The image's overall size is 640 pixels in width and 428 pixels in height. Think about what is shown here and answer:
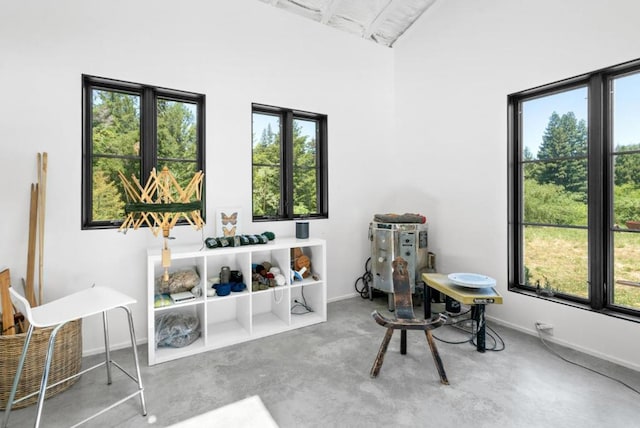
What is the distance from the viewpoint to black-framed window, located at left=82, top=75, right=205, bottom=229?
2689mm

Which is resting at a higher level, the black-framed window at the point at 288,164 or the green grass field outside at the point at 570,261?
the black-framed window at the point at 288,164

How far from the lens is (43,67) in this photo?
2436 millimetres

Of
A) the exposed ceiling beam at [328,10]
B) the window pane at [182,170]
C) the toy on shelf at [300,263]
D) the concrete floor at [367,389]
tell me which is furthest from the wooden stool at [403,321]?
the exposed ceiling beam at [328,10]

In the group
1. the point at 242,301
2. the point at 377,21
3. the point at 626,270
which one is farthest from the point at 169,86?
the point at 626,270

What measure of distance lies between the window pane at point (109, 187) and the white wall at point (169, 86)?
0.17 m

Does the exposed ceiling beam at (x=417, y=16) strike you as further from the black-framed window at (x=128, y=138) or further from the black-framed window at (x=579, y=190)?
the black-framed window at (x=128, y=138)

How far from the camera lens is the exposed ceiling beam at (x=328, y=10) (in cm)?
363

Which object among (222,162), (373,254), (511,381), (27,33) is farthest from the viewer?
(373,254)

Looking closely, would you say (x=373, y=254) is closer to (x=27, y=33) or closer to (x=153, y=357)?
(x=153, y=357)

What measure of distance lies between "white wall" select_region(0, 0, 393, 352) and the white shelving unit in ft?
1.08

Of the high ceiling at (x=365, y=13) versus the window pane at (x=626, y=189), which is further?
the high ceiling at (x=365, y=13)

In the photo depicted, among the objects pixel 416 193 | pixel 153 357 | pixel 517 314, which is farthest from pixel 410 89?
pixel 153 357

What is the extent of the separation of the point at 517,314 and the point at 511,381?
1.10 meters

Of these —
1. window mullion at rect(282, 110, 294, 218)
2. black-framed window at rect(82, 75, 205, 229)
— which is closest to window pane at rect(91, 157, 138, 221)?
black-framed window at rect(82, 75, 205, 229)
